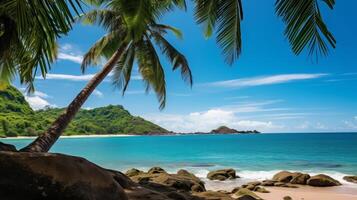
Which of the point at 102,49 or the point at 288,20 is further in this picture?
the point at 102,49

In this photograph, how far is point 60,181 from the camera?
14.8 ft

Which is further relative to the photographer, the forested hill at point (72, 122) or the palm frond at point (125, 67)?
the forested hill at point (72, 122)

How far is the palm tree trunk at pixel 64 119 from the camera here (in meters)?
8.11

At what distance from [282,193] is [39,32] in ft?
42.5

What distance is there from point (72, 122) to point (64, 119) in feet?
364

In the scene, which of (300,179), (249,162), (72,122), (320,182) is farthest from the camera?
(72,122)

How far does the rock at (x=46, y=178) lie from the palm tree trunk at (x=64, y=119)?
2974 mm

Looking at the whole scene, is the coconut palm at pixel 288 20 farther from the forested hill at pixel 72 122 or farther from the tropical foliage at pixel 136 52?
the forested hill at pixel 72 122

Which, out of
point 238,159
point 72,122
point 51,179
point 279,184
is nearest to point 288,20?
point 51,179

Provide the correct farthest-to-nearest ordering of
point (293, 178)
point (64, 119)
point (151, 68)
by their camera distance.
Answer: point (293, 178)
point (151, 68)
point (64, 119)

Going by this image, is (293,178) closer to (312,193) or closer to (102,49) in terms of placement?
(312,193)

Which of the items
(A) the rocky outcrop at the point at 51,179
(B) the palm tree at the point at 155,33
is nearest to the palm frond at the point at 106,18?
(B) the palm tree at the point at 155,33

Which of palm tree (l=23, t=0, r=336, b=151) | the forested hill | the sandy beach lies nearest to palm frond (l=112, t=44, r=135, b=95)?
palm tree (l=23, t=0, r=336, b=151)

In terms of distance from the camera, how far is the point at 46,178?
4.45 m
